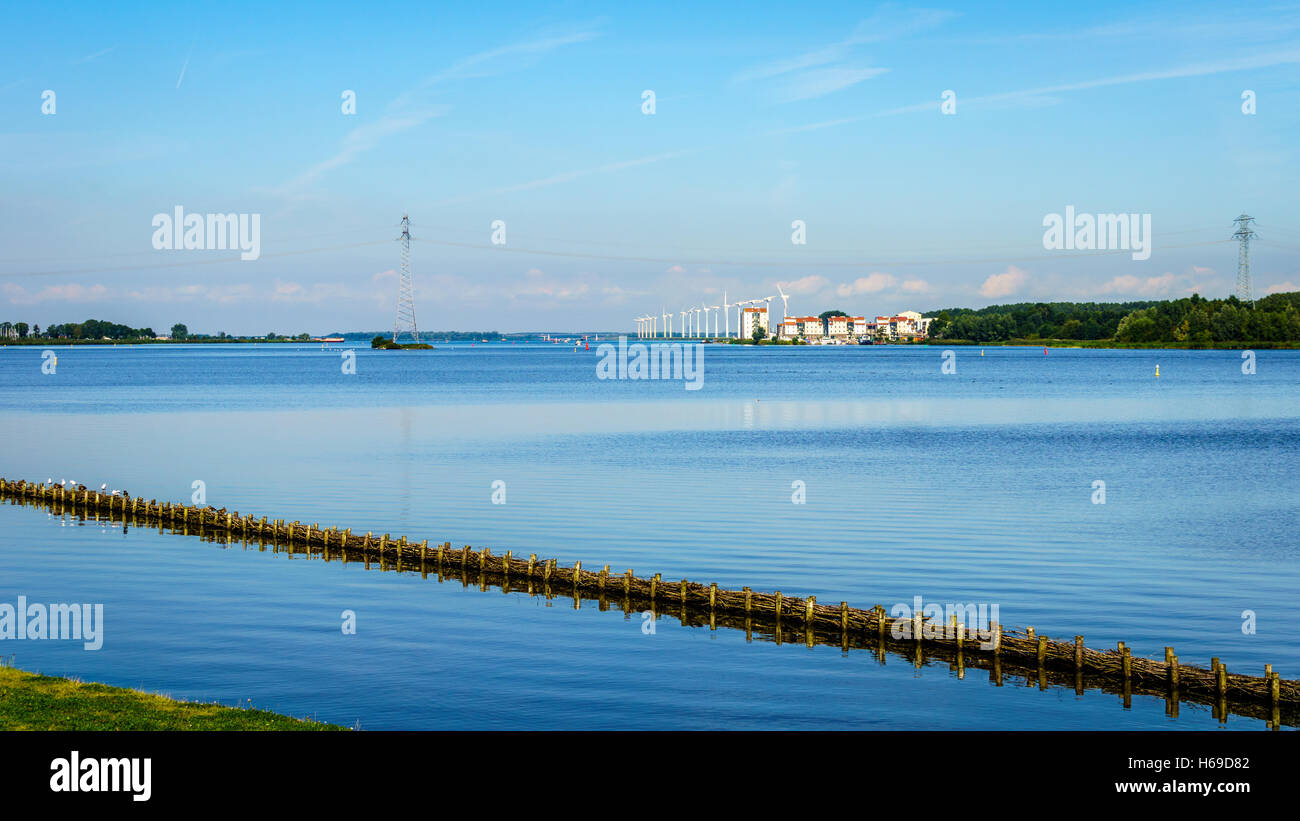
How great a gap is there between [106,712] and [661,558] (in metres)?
24.4

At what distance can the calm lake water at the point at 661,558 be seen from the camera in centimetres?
2691

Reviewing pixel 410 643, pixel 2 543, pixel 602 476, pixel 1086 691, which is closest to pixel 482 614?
pixel 410 643

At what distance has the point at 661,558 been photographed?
141 ft

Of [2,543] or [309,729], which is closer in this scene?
[309,729]

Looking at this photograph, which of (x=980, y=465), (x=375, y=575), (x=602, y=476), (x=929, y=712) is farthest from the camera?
(x=980, y=465)

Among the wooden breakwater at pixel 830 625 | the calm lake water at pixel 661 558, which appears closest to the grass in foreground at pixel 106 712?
the calm lake water at pixel 661 558

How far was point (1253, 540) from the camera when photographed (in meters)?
47.8

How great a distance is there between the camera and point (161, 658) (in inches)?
1164

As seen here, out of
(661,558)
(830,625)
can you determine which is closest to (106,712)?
(830,625)

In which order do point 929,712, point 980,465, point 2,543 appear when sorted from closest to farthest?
1. point 929,712
2. point 2,543
3. point 980,465

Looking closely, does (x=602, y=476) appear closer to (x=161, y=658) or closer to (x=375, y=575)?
(x=375, y=575)

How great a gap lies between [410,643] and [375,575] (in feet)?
35.1

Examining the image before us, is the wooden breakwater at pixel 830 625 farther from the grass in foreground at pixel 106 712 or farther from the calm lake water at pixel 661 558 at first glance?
the grass in foreground at pixel 106 712

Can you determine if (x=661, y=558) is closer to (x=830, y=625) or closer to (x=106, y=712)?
(x=830, y=625)
